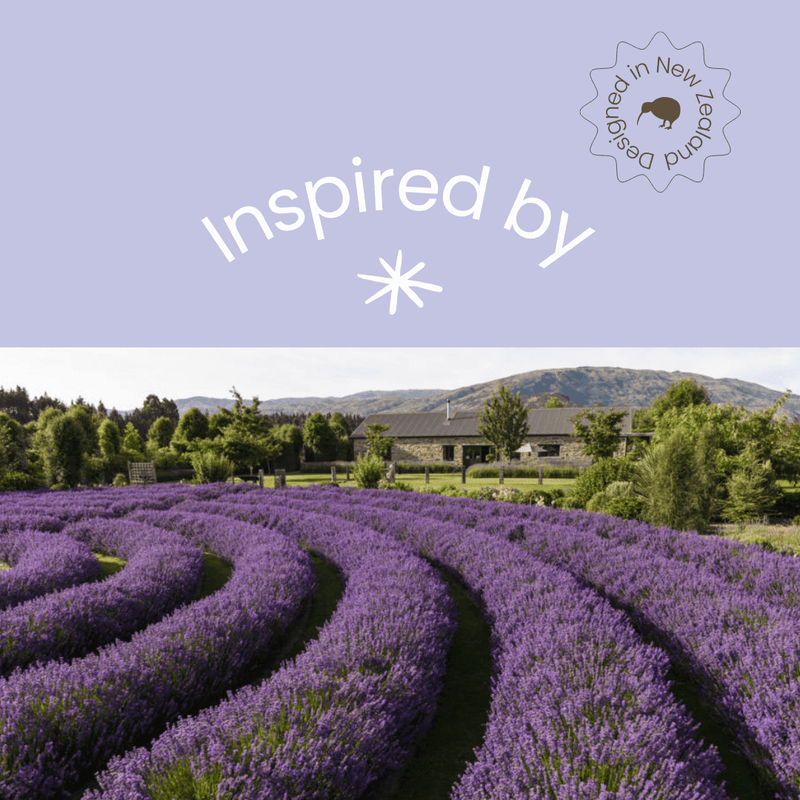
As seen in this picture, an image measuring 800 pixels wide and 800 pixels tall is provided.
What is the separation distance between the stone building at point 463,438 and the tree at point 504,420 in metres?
7.33

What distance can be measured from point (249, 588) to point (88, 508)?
28.1 ft

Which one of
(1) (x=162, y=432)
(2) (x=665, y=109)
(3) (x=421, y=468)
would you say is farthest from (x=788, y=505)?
(1) (x=162, y=432)

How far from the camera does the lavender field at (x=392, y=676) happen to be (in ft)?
8.04

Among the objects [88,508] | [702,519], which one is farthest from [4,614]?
[702,519]

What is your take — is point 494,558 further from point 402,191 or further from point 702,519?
point 702,519

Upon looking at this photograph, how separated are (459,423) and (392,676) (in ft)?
→ 117

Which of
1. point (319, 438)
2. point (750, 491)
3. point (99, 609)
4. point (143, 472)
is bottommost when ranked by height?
point (750, 491)

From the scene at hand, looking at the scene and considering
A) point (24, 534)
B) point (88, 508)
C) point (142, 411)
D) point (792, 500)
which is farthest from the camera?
point (142, 411)

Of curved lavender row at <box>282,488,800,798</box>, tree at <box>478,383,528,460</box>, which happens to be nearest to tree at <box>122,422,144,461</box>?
tree at <box>478,383,528,460</box>

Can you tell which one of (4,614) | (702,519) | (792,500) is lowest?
(792,500)

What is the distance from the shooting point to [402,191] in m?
6.56

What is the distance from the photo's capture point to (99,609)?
17.5ft

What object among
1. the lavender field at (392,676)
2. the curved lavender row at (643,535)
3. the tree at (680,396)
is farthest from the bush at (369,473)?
the tree at (680,396)

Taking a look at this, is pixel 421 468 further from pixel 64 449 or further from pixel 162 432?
pixel 162 432
